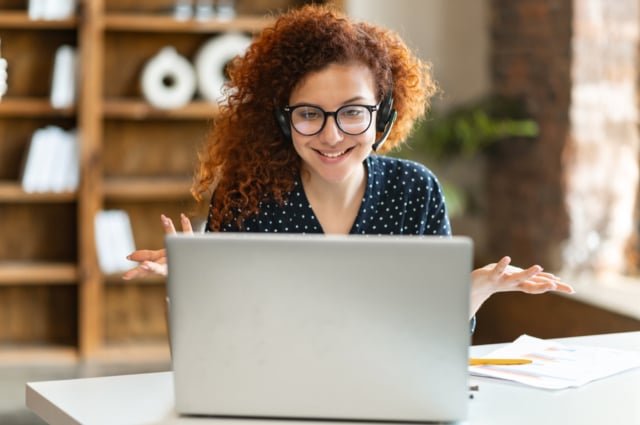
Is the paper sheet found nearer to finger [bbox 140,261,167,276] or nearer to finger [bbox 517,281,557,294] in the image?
finger [bbox 517,281,557,294]

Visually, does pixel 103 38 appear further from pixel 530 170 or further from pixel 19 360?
pixel 530 170

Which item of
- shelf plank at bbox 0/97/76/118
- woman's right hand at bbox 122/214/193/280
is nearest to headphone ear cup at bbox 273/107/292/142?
woman's right hand at bbox 122/214/193/280

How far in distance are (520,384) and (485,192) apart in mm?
3223

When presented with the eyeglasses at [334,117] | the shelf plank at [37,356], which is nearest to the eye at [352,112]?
the eyeglasses at [334,117]

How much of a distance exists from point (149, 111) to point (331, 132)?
2453 mm

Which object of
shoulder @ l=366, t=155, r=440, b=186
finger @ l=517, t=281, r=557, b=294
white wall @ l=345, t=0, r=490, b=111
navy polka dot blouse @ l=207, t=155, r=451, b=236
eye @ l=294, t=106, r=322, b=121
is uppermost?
white wall @ l=345, t=0, r=490, b=111

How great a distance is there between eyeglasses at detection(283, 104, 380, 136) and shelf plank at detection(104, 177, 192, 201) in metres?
2.43

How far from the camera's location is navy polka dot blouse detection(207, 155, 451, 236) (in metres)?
2.23

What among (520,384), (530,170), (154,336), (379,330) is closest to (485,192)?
(530,170)

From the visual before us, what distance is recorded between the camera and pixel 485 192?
487cm

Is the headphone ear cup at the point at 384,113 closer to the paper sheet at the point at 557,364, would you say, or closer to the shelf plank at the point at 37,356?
the paper sheet at the point at 557,364

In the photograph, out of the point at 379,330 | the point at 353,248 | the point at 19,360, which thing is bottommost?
the point at 19,360

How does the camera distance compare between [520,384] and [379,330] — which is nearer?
[379,330]

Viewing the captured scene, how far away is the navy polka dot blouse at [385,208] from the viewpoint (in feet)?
7.30
